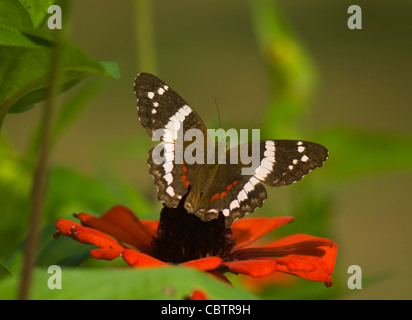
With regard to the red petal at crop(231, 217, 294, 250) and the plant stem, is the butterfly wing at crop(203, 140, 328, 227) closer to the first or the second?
the red petal at crop(231, 217, 294, 250)

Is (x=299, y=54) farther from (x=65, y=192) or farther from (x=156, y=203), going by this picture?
(x=65, y=192)

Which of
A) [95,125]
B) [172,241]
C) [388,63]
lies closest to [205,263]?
[172,241]

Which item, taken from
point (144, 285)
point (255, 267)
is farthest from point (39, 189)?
point (255, 267)

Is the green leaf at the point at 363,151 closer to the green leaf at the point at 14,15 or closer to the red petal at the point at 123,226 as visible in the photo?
the red petal at the point at 123,226

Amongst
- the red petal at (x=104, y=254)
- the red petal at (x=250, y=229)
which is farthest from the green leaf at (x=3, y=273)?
the red petal at (x=250, y=229)

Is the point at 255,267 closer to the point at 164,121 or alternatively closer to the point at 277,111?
the point at 164,121
